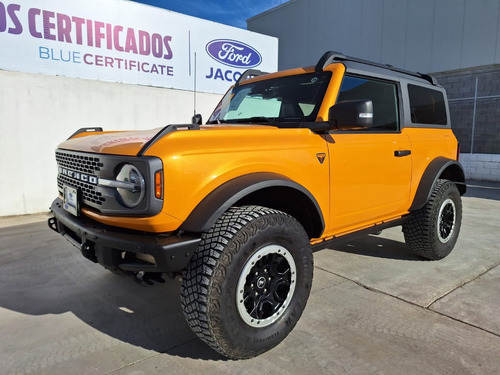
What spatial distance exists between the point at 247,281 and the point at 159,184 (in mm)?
788

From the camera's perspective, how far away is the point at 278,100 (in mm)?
3188

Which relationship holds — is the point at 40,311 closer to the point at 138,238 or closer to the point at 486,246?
the point at 138,238

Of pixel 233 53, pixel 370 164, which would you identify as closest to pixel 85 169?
pixel 370 164

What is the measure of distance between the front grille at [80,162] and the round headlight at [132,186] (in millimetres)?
220

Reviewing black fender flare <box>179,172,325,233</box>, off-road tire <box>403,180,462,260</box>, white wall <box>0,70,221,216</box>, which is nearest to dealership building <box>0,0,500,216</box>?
white wall <box>0,70,221,216</box>

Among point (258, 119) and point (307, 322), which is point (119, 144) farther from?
point (307, 322)

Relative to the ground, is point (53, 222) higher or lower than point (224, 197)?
lower

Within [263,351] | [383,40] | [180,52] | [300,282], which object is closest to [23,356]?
→ [263,351]

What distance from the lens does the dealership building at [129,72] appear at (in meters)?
6.19

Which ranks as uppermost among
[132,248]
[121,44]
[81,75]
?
[121,44]

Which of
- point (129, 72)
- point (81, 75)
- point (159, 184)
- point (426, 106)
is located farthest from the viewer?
point (129, 72)

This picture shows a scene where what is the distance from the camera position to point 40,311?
9.56ft

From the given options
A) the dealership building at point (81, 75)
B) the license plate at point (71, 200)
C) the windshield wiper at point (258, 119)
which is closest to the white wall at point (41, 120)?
the dealership building at point (81, 75)

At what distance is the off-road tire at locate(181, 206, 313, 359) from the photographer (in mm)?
2012
